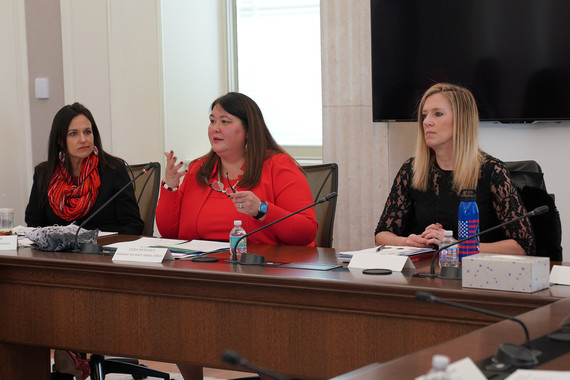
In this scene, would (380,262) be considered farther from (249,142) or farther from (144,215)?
(144,215)

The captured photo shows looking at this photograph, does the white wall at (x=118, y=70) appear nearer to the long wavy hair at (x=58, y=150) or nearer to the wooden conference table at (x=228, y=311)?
the long wavy hair at (x=58, y=150)

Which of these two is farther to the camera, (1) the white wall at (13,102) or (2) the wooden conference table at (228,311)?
(1) the white wall at (13,102)

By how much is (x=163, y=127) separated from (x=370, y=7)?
157 centimetres

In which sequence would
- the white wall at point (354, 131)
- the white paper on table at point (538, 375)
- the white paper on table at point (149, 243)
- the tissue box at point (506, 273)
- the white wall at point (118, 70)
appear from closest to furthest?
the white paper on table at point (538, 375)
the tissue box at point (506, 273)
the white paper on table at point (149, 243)
the white wall at point (354, 131)
the white wall at point (118, 70)

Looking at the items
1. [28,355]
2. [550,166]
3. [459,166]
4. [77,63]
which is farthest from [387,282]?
[77,63]

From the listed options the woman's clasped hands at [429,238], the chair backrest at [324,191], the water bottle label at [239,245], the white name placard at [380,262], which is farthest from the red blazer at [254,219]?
the white name placard at [380,262]

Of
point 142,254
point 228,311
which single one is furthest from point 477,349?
point 142,254

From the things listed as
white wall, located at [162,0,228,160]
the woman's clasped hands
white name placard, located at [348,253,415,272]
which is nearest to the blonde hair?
the woman's clasped hands

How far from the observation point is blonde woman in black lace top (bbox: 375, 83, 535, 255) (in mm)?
2756

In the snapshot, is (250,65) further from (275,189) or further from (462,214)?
(462,214)

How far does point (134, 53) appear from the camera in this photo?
492 centimetres

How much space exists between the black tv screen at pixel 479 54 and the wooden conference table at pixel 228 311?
4.90 feet

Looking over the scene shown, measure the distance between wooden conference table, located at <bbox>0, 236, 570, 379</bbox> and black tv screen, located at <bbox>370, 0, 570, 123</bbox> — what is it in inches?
58.8

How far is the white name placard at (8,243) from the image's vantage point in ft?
9.11
